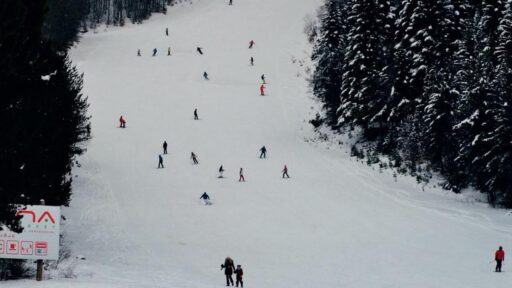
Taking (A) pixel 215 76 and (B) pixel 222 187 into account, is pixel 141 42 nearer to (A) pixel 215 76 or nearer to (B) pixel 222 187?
(A) pixel 215 76

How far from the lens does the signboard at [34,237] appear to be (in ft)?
50.0

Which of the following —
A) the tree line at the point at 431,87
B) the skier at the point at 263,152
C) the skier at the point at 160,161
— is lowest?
the skier at the point at 160,161

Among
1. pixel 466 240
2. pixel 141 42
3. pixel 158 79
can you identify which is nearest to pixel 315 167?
pixel 466 240

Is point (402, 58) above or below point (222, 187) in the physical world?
above

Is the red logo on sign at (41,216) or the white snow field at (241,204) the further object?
the white snow field at (241,204)

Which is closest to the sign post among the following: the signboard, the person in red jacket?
the signboard

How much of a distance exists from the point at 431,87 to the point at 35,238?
32.5 m

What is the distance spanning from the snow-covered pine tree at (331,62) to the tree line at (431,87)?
12 centimetres

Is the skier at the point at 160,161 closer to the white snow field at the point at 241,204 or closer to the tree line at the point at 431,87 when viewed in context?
the white snow field at the point at 241,204

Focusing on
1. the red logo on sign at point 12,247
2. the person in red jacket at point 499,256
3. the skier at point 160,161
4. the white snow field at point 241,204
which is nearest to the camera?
the red logo on sign at point 12,247

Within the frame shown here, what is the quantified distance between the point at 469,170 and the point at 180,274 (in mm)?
23283

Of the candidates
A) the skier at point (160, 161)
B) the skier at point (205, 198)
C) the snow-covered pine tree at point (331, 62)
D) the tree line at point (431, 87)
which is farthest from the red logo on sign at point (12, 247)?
the snow-covered pine tree at point (331, 62)

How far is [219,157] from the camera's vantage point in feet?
154

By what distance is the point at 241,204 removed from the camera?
120 ft
